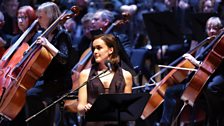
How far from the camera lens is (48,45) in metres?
6.16

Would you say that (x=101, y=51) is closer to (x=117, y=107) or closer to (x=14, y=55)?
(x=117, y=107)

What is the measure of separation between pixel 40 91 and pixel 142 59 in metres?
2.23

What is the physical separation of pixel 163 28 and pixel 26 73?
2.45 m

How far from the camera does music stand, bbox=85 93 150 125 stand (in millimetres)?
Result: 4984

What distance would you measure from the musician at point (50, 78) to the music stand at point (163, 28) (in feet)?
5.61

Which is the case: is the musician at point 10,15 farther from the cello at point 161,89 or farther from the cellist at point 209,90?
the cellist at point 209,90

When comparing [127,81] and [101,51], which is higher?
[101,51]

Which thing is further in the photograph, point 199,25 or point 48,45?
point 199,25

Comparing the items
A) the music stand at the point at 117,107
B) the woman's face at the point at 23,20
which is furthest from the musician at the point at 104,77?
the woman's face at the point at 23,20

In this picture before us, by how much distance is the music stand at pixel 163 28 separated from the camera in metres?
7.99

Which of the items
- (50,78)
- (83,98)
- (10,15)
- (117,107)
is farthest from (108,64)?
(10,15)

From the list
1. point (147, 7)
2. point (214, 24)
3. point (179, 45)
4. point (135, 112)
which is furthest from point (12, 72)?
point (147, 7)

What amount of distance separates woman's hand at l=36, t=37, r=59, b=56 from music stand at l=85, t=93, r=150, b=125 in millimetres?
1282

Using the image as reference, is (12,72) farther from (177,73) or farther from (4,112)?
(177,73)
